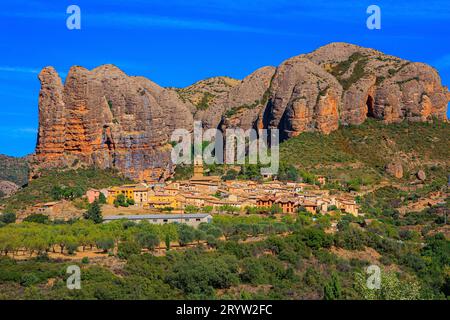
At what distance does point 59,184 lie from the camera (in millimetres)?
90938

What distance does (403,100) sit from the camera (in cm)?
10894

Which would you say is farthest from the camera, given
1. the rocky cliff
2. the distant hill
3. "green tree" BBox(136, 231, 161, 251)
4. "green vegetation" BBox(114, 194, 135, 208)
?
the distant hill

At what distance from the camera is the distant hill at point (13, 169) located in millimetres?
126250

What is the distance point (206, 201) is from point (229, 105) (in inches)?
1913

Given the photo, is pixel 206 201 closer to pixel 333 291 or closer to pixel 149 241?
pixel 149 241

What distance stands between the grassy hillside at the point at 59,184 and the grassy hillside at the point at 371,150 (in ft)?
61.5

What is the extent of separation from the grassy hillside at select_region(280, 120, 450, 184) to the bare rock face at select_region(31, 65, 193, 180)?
15.0m

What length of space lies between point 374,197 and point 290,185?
805cm

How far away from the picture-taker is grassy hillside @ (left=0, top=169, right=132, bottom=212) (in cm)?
Result: 8475

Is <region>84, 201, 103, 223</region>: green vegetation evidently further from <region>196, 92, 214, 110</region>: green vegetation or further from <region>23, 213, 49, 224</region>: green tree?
<region>196, 92, 214, 110</region>: green vegetation

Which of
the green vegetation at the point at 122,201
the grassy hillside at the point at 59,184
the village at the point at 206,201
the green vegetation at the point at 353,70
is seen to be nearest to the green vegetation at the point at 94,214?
the village at the point at 206,201

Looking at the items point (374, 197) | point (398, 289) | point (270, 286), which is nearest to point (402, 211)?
point (374, 197)

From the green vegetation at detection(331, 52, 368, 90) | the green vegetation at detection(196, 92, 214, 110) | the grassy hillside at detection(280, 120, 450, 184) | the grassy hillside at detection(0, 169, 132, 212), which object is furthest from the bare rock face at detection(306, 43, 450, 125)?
the grassy hillside at detection(0, 169, 132, 212)
